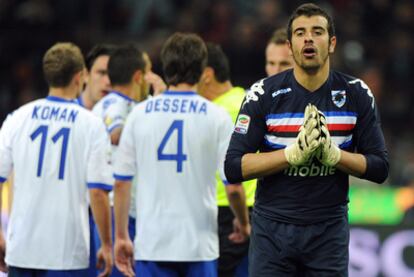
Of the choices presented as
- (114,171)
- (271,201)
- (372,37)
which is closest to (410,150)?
(372,37)

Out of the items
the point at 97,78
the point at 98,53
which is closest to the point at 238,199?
the point at 97,78

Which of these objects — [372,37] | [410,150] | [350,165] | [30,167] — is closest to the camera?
[350,165]

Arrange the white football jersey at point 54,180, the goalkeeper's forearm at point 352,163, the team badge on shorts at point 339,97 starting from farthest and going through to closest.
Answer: the white football jersey at point 54,180, the team badge on shorts at point 339,97, the goalkeeper's forearm at point 352,163

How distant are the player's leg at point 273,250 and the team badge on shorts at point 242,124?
485mm

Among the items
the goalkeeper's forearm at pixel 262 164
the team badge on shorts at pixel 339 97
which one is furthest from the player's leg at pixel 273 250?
the team badge on shorts at pixel 339 97

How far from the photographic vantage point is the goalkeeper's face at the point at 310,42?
580 centimetres

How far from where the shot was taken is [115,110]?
798 cm

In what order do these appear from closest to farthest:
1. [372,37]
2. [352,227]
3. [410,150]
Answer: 1. [352,227]
2. [410,150]
3. [372,37]

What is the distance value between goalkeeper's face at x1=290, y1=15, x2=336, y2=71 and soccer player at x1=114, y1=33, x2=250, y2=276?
1.31 m

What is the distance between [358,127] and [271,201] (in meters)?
0.62

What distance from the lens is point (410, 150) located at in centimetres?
1543

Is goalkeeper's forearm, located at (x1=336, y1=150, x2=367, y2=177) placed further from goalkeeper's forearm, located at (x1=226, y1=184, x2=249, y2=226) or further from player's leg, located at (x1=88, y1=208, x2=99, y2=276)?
player's leg, located at (x1=88, y1=208, x2=99, y2=276)

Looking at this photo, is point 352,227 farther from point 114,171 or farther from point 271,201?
point 271,201

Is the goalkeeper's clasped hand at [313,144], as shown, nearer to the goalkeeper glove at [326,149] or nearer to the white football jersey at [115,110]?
the goalkeeper glove at [326,149]
